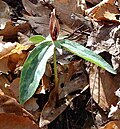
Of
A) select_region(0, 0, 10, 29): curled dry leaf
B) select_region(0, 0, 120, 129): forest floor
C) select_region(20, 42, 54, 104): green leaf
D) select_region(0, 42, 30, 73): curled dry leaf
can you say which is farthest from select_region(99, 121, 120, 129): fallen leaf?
select_region(0, 0, 10, 29): curled dry leaf

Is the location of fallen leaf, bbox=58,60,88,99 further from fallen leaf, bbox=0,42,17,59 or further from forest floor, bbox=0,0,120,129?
fallen leaf, bbox=0,42,17,59

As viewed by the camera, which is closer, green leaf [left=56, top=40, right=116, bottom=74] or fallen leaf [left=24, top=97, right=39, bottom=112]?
green leaf [left=56, top=40, right=116, bottom=74]

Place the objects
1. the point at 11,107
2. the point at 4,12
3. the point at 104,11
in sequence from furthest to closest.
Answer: the point at 4,12
the point at 104,11
the point at 11,107

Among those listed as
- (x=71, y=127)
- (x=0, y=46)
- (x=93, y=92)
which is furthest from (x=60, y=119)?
(x=0, y=46)

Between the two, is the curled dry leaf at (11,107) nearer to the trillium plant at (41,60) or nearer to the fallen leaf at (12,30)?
the trillium plant at (41,60)

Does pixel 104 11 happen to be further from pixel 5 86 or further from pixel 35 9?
pixel 5 86

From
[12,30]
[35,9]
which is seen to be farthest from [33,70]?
[35,9]

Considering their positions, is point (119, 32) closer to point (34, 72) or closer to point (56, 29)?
point (56, 29)
